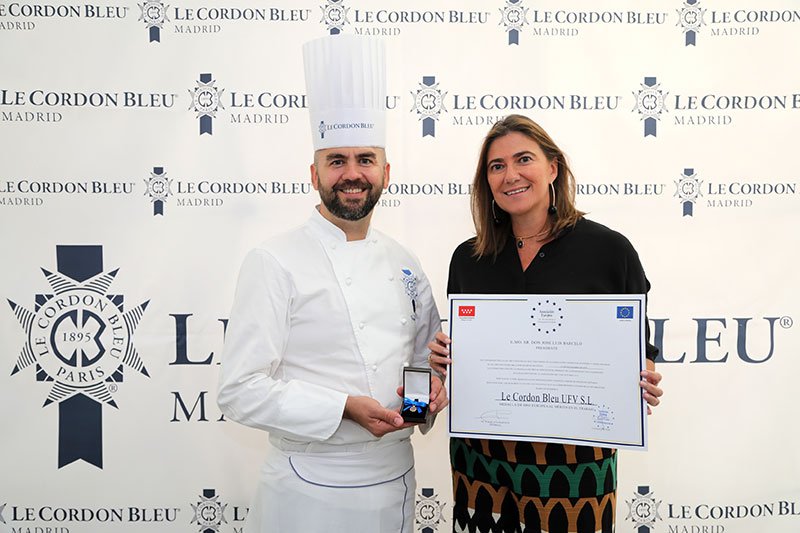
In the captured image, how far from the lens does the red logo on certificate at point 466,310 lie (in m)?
1.79

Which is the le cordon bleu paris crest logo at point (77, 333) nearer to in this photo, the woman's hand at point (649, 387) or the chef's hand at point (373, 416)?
the chef's hand at point (373, 416)

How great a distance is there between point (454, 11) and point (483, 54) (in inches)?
8.7

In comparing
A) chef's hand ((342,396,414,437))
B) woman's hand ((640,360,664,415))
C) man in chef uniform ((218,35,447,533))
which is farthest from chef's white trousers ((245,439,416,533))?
woman's hand ((640,360,664,415))

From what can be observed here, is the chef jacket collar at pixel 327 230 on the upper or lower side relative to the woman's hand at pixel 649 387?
upper

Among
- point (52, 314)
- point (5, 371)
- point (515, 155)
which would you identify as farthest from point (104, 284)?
point (515, 155)

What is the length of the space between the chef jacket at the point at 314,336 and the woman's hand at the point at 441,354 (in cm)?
10

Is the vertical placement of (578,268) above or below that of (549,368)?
above

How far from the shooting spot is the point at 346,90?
1.88 m

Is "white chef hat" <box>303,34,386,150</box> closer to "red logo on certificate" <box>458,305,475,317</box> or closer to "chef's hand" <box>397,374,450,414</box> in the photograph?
"red logo on certificate" <box>458,305,475,317</box>

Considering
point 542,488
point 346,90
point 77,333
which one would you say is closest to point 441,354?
point 542,488

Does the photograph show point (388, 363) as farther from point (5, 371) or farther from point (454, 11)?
point (5, 371)
